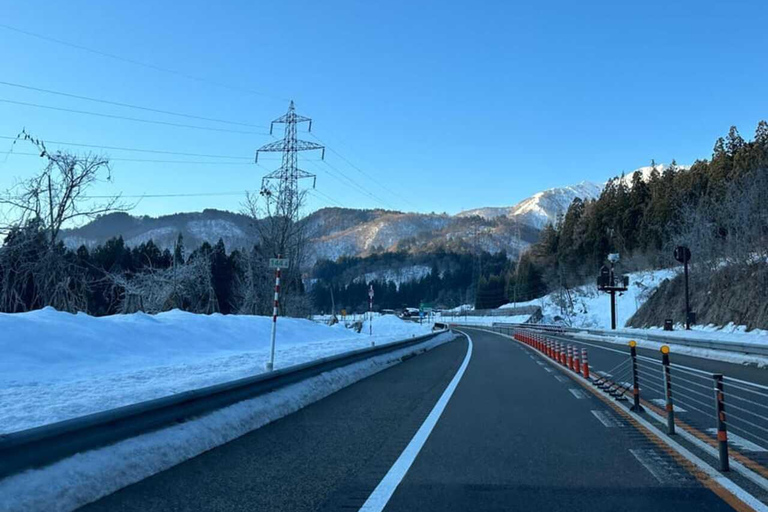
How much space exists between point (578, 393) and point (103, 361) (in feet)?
35.2

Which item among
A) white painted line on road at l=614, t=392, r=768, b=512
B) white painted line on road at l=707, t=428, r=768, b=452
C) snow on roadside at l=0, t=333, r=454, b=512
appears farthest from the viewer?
white painted line on road at l=707, t=428, r=768, b=452

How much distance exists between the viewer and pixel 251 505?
4941 millimetres

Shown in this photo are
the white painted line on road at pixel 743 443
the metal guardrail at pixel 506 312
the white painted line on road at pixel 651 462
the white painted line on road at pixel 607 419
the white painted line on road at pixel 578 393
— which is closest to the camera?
the white painted line on road at pixel 651 462

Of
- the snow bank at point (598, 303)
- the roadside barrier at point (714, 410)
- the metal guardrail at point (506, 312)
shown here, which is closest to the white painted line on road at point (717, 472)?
the roadside barrier at point (714, 410)

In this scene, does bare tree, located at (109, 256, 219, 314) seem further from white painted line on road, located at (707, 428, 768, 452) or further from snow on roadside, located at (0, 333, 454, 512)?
white painted line on road, located at (707, 428, 768, 452)

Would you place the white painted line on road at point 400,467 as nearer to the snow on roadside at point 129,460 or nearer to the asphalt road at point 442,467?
the asphalt road at point 442,467

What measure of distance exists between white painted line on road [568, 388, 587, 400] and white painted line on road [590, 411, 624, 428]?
2.05m

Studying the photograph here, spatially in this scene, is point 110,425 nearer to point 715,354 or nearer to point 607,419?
point 607,419

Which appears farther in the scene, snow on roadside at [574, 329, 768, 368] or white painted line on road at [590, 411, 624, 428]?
snow on roadside at [574, 329, 768, 368]

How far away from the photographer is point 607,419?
9320mm

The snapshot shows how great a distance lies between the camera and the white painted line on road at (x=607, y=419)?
8.86 metres

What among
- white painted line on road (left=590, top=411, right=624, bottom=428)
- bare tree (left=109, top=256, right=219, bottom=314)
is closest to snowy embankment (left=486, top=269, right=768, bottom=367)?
bare tree (left=109, top=256, right=219, bottom=314)

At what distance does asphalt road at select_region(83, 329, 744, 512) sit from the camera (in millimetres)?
5012

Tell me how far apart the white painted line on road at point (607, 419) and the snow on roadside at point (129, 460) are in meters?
5.08
